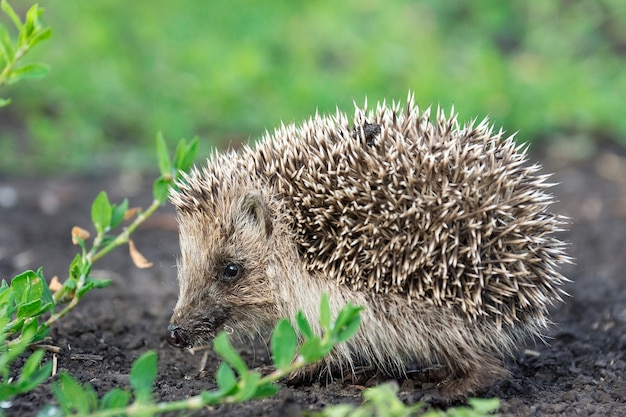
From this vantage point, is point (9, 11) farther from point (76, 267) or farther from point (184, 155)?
point (76, 267)

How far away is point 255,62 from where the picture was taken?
484 inches

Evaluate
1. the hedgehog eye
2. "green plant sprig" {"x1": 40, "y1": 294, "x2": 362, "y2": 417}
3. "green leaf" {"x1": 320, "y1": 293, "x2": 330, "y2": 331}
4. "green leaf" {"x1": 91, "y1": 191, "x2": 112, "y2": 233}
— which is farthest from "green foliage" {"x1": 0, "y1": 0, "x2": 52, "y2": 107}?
"green leaf" {"x1": 320, "y1": 293, "x2": 330, "y2": 331}

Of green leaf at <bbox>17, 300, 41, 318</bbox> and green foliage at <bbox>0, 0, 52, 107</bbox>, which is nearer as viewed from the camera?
green leaf at <bbox>17, 300, 41, 318</bbox>

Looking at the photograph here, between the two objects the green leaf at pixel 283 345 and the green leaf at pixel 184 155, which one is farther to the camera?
the green leaf at pixel 184 155

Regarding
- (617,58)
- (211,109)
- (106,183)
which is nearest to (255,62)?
(211,109)

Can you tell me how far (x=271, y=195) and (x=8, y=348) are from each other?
→ 5.92 feet

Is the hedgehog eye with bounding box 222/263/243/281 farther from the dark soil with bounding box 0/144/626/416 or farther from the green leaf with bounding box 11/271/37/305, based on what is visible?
the green leaf with bounding box 11/271/37/305

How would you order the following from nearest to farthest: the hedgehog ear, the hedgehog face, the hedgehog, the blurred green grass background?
the hedgehog → the hedgehog ear → the hedgehog face → the blurred green grass background

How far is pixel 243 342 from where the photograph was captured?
5.77 m

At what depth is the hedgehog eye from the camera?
538cm

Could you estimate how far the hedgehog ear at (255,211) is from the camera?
16.9 ft

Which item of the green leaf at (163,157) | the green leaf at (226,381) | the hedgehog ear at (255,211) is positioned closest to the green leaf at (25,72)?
the green leaf at (163,157)

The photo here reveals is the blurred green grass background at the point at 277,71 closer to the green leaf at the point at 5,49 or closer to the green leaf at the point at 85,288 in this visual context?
the green leaf at the point at 5,49

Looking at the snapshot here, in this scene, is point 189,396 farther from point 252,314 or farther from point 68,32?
point 68,32
